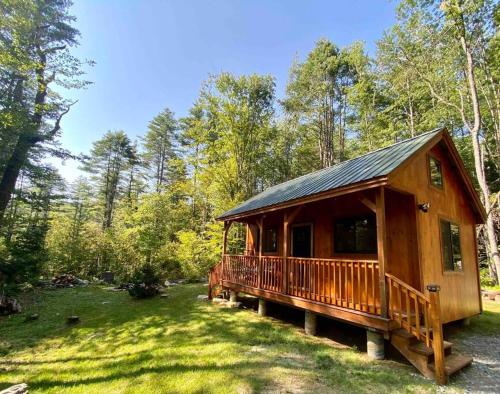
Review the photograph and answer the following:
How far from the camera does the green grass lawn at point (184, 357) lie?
4.23 m

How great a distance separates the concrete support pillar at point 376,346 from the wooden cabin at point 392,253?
17 millimetres

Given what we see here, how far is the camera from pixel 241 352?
5.41 m

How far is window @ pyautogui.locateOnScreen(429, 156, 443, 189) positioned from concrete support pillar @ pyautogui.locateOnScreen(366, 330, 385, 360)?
4.08 metres

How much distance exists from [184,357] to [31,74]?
51.3 ft

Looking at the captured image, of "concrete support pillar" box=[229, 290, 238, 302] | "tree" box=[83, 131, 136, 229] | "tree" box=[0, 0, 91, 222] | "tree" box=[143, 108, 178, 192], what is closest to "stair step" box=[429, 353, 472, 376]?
"concrete support pillar" box=[229, 290, 238, 302]

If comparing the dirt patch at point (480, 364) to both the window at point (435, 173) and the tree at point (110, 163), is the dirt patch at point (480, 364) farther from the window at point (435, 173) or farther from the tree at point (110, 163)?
the tree at point (110, 163)

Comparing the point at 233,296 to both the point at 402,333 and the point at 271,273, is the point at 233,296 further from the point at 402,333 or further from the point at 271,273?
the point at 402,333

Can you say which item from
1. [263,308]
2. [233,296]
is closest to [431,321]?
[263,308]

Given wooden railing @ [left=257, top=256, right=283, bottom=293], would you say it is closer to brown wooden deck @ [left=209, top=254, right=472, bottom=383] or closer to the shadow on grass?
brown wooden deck @ [left=209, top=254, right=472, bottom=383]

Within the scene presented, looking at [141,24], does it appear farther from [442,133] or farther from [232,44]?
[442,133]

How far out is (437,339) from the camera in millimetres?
4160

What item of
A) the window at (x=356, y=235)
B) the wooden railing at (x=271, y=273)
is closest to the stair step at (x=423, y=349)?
the window at (x=356, y=235)

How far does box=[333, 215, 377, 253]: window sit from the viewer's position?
6.69 meters

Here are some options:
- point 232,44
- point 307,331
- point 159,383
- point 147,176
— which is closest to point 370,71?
point 232,44
